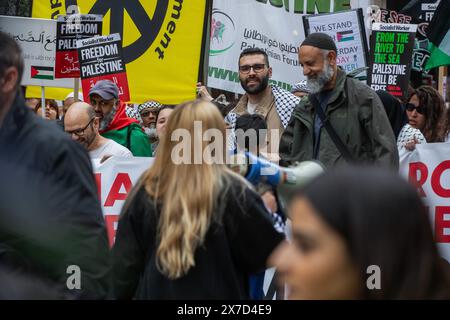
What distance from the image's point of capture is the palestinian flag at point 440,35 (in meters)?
11.8

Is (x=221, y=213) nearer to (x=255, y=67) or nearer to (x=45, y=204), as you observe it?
(x=45, y=204)

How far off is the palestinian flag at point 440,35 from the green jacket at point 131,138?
4.33 m

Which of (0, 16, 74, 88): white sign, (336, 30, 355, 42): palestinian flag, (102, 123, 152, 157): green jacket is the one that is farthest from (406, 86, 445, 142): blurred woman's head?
(0, 16, 74, 88): white sign

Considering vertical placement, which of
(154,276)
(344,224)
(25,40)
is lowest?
(154,276)

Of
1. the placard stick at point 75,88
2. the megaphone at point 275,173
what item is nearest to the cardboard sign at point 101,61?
the placard stick at point 75,88

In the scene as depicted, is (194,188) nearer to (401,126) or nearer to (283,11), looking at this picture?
(401,126)

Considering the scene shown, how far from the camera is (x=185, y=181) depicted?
4.39 metres

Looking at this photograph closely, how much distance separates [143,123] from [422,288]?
9.75m

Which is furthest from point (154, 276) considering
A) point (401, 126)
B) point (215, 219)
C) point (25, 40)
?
point (25, 40)

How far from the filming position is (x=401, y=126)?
348 inches

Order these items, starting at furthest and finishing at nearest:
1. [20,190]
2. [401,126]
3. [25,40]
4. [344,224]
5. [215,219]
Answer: [25,40] → [401,126] → [215,219] → [20,190] → [344,224]

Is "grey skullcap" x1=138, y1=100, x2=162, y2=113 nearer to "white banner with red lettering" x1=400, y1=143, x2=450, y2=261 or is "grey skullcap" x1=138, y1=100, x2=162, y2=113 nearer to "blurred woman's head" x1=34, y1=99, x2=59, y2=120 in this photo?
"blurred woman's head" x1=34, y1=99, x2=59, y2=120

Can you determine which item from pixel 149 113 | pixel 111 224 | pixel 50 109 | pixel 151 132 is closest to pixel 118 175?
pixel 111 224

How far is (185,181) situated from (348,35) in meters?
7.29
